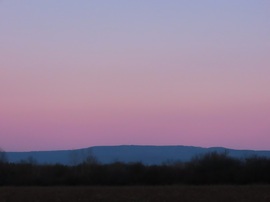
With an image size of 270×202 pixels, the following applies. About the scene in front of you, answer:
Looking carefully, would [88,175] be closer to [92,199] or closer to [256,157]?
[256,157]

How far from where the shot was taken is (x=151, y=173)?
252ft

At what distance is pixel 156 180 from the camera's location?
247 ft

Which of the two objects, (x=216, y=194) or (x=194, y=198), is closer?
(x=194, y=198)

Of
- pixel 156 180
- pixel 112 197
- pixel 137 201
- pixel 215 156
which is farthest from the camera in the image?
pixel 215 156

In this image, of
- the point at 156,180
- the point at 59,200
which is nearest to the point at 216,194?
the point at 59,200

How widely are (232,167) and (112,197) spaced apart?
33.0m

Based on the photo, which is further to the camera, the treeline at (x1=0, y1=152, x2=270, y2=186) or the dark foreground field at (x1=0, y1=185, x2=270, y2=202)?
the treeline at (x1=0, y1=152, x2=270, y2=186)

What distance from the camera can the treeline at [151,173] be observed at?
246 feet

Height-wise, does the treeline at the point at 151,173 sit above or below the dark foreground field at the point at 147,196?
A: above

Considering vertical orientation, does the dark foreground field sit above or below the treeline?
below

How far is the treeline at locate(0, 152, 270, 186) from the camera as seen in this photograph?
74.9m

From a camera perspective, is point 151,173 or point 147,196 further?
point 151,173

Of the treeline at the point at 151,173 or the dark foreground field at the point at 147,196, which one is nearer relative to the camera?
the dark foreground field at the point at 147,196

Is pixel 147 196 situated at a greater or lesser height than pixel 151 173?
lesser
